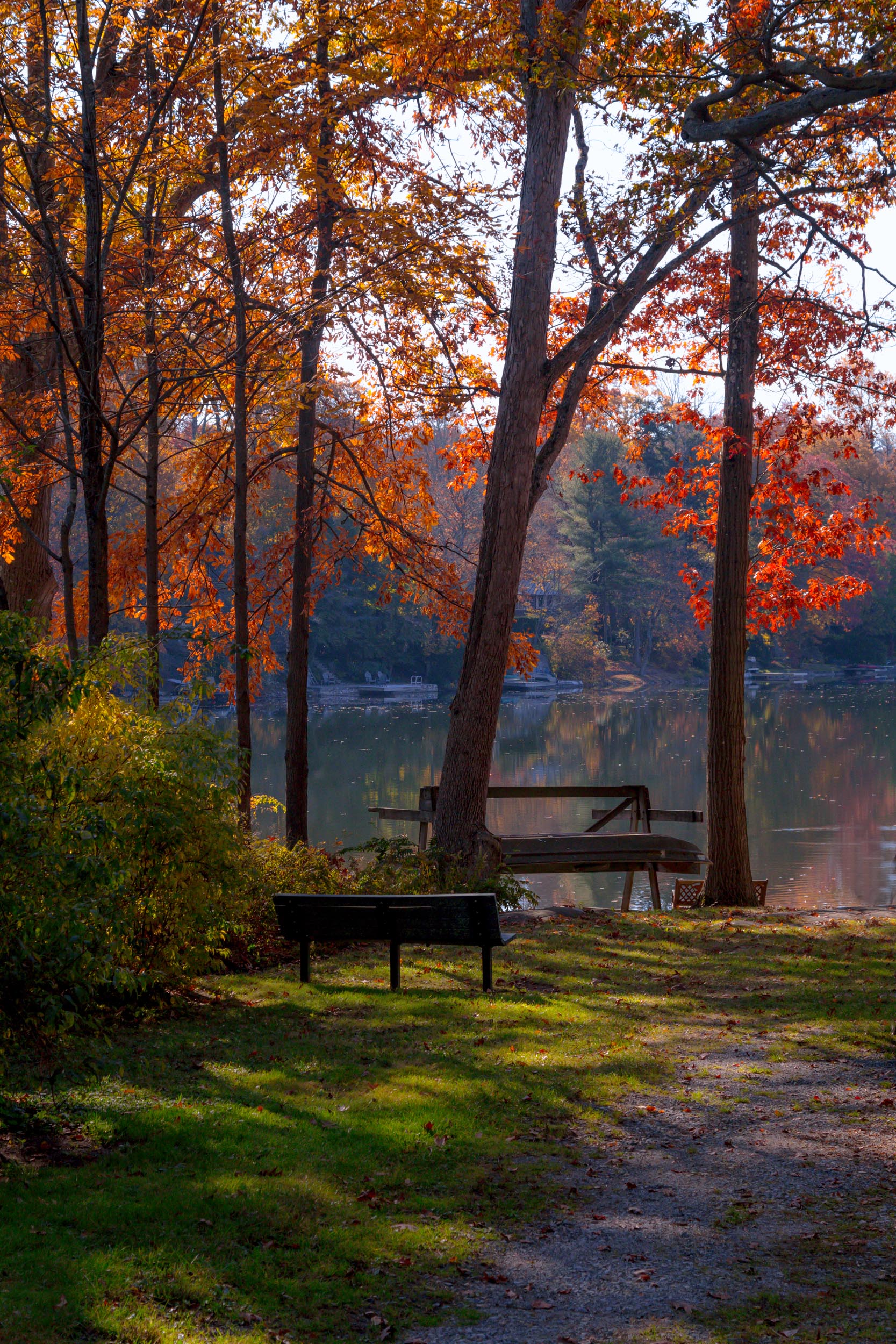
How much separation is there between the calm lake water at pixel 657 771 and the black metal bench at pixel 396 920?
7.71 m

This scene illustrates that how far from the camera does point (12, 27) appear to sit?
10664 millimetres

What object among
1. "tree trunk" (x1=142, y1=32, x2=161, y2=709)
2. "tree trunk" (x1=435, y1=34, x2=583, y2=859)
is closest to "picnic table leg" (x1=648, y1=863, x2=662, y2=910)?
"tree trunk" (x1=435, y1=34, x2=583, y2=859)

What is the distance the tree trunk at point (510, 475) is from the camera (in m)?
11.1

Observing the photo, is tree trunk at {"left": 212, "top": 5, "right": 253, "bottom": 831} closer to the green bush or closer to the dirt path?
the green bush

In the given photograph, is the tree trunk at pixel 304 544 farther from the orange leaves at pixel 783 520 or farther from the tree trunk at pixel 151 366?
the orange leaves at pixel 783 520

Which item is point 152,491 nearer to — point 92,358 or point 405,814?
point 92,358

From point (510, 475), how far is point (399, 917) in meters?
5.25

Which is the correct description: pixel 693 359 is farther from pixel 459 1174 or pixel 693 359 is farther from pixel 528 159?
pixel 459 1174

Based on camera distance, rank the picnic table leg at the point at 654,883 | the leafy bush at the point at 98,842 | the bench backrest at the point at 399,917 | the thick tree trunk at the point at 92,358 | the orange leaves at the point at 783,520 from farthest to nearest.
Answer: the orange leaves at the point at 783,520, the picnic table leg at the point at 654,883, the thick tree trunk at the point at 92,358, the bench backrest at the point at 399,917, the leafy bush at the point at 98,842

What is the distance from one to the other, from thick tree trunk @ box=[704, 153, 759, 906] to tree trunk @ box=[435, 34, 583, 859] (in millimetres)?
2051

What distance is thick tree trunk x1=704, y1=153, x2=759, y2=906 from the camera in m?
12.0

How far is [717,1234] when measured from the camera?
3.96 metres

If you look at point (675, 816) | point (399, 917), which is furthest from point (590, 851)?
point (399, 917)

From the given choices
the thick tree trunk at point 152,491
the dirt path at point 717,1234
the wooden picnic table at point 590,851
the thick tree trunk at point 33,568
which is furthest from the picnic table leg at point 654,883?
the thick tree trunk at point 33,568
